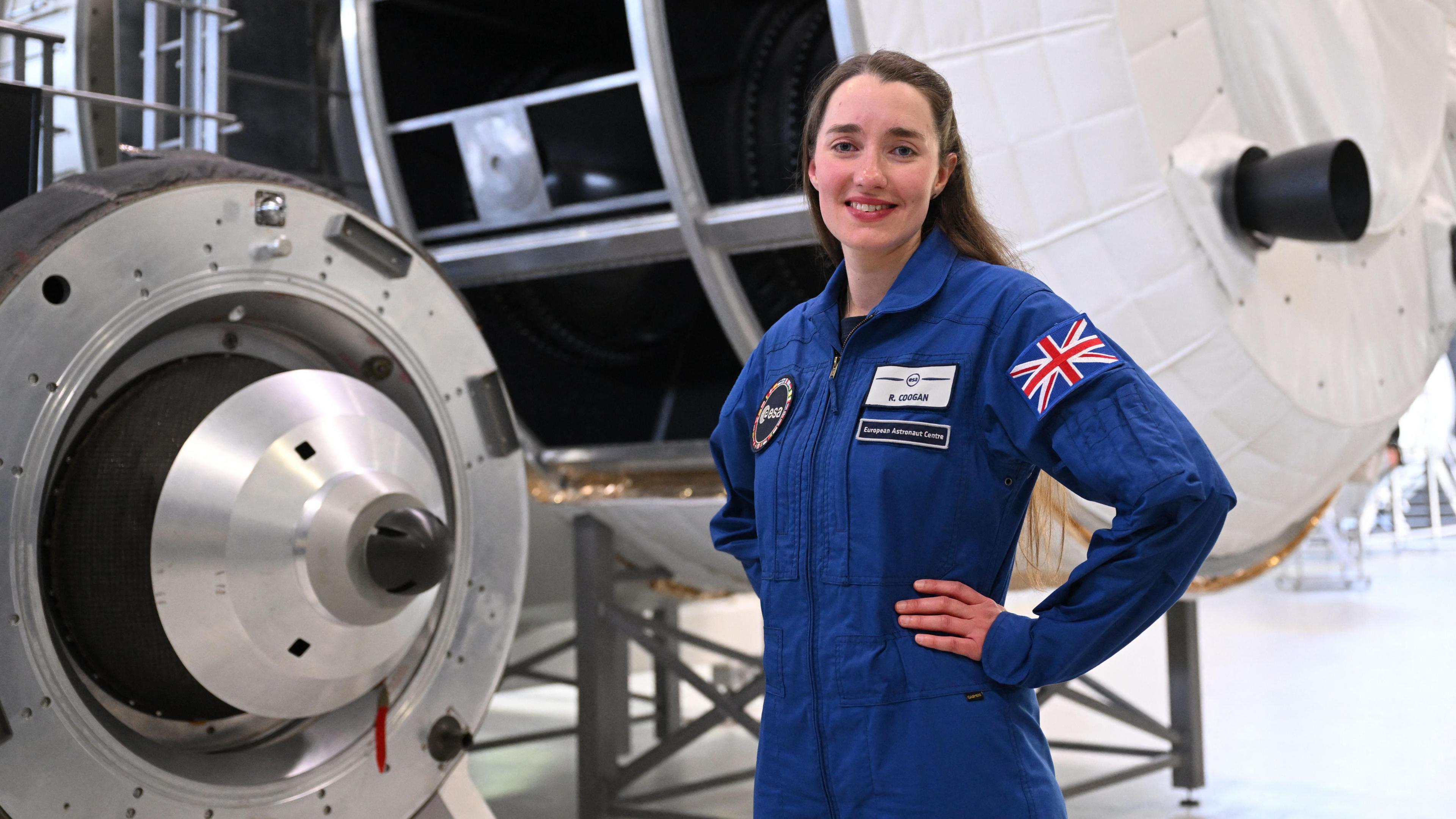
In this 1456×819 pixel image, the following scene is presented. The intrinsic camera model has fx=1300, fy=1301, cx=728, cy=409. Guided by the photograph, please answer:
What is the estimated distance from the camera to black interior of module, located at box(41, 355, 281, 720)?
233 centimetres

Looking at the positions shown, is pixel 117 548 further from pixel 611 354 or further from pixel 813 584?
pixel 611 354

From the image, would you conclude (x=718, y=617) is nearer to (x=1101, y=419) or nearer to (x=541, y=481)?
(x=541, y=481)

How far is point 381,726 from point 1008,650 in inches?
62.0

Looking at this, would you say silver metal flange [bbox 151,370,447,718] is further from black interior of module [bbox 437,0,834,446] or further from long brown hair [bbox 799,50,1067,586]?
black interior of module [bbox 437,0,834,446]

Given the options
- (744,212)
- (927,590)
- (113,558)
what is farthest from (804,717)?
(744,212)

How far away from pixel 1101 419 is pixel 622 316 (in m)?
3.25

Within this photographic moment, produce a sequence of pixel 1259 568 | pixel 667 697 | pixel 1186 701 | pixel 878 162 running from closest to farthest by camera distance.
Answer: pixel 878 162 → pixel 1259 568 → pixel 1186 701 → pixel 667 697

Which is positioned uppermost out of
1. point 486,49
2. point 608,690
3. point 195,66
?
point 486,49

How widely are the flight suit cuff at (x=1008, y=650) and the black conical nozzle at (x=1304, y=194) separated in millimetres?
2156

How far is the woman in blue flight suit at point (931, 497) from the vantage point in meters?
1.59

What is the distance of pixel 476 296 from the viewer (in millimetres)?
4695

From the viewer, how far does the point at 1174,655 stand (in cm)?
537

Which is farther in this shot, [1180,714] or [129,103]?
[1180,714]

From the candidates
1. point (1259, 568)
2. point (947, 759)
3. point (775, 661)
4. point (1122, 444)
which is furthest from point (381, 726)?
point (1259, 568)
